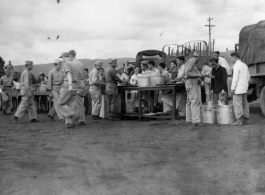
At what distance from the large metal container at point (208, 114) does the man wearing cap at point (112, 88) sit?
2892 mm

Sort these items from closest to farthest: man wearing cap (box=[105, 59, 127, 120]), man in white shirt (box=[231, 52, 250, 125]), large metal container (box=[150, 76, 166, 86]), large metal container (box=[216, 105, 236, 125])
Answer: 1. man in white shirt (box=[231, 52, 250, 125])
2. large metal container (box=[216, 105, 236, 125])
3. large metal container (box=[150, 76, 166, 86])
4. man wearing cap (box=[105, 59, 127, 120])

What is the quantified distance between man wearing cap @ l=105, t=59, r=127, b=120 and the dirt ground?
3.22 metres

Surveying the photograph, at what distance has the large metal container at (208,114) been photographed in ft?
37.6

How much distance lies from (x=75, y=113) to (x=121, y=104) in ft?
9.67

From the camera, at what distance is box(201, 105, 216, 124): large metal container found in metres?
11.5

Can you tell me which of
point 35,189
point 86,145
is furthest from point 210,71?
point 35,189

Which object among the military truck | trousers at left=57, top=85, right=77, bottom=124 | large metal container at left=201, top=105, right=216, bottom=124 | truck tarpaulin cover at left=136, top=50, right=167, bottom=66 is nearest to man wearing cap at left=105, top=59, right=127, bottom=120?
trousers at left=57, top=85, right=77, bottom=124

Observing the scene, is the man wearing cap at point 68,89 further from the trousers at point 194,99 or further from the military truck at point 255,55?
the military truck at point 255,55

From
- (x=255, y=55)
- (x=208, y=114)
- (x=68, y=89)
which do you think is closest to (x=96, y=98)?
(x=68, y=89)

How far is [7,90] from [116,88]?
666cm

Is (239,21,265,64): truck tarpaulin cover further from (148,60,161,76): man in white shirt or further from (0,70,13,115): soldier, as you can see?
(0,70,13,115): soldier

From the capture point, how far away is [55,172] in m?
5.68

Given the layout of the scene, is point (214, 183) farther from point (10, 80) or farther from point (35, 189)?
point (10, 80)

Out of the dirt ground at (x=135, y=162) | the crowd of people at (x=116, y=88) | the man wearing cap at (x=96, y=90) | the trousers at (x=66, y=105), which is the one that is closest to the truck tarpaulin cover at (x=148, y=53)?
the crowd of people at (x=116, y=88)
